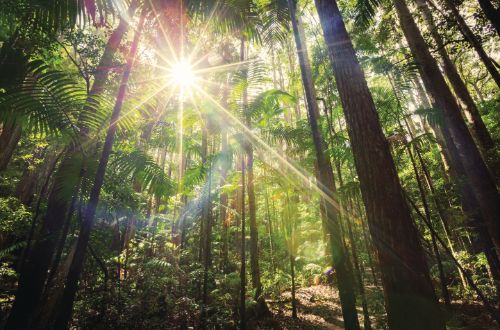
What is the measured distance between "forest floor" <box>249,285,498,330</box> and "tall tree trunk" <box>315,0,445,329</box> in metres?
4.24

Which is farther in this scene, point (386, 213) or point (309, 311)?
point (309, 311)

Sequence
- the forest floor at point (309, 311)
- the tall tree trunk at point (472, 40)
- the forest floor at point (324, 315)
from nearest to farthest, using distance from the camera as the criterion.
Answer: the tall tree trunk at point (472, 40)
the forest floor at point (324, 315)
the forest floor at point (309, 311)

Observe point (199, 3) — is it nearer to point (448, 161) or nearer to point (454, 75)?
point (454, 75)

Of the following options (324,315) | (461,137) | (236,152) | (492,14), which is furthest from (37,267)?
(492,14)

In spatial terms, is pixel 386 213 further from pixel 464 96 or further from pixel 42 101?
pixel 464 96

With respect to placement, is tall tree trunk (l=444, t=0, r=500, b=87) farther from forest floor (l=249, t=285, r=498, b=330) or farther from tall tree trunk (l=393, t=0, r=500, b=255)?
forest floor (l=249, t=285, r=498, b=330)

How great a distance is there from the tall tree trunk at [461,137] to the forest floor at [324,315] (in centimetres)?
188

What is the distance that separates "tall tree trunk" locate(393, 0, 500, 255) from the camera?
541 centimetres

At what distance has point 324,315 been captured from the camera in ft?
25.9

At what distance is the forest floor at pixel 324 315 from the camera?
586 centimetres

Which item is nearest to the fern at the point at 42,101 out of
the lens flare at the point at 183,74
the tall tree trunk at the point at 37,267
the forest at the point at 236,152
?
the forest at the point at 236,152

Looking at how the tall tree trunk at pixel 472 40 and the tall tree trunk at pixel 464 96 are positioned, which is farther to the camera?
the tall tree trunk at pixel 464 96

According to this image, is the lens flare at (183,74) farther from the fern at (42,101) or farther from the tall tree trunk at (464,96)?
the tall tree trunk at (464,96)

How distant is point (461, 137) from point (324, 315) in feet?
19.8
